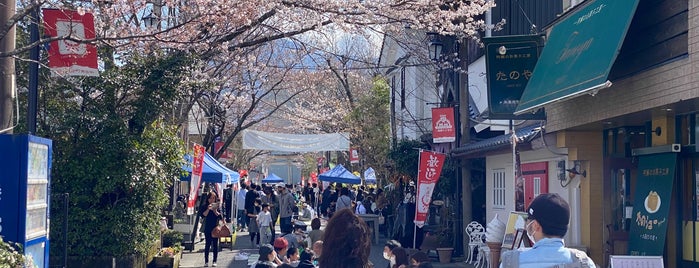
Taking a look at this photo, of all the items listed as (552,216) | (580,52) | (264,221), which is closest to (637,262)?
(580,52)

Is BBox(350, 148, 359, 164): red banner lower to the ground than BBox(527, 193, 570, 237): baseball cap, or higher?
higher

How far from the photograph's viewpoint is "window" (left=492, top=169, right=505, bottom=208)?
1888cm

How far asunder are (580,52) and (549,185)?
4.87 meters

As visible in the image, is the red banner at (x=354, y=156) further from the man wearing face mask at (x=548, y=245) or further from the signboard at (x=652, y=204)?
the man wearing face mask at (x=548, y=245)

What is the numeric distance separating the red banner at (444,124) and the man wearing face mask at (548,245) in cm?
1523

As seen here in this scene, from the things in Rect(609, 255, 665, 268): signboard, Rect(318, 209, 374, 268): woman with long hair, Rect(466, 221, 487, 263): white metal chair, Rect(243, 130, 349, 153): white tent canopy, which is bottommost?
Rect(466, 221, 487, 263): white metal chair

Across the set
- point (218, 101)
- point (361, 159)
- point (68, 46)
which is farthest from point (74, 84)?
point (361, 159)

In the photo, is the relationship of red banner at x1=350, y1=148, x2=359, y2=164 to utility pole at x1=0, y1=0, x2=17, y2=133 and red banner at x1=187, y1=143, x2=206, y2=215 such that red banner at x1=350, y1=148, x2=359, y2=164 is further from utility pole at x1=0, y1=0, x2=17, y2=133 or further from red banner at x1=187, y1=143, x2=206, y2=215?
utility pole at x1=0, y1=0, x2=17, y2=133

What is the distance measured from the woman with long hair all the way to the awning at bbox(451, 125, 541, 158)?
8.48 metres

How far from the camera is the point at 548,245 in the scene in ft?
14.9

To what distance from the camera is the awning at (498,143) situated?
14.4 meters

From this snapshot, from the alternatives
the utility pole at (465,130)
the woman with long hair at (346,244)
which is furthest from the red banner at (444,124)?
the woman with long hair at (346,244)

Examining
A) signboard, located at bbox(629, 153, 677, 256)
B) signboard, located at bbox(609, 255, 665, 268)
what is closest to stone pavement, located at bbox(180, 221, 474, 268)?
signboard, located at bbox(629, 153, 677, 256)

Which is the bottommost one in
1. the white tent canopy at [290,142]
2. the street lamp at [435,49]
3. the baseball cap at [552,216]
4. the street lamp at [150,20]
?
the baseball cap at [552,216]
